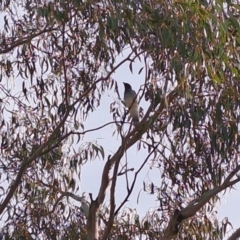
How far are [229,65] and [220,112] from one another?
1.07ft

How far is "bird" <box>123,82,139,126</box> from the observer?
5.38 meters

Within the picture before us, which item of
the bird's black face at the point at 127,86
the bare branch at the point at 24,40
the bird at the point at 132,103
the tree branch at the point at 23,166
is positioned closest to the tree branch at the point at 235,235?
the bird at the point at 132,103

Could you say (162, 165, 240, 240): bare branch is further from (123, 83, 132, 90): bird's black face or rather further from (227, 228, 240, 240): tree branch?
(123, 83, 132, 90): bird's black face

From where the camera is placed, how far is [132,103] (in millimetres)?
5473

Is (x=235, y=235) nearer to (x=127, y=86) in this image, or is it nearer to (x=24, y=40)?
(x=127, y=86)

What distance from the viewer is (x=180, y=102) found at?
4.99 metres

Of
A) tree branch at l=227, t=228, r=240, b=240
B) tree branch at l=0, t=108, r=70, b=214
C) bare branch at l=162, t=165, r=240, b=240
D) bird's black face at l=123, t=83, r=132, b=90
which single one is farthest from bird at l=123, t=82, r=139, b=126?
tree branch at l=227, t=228, r=240, b=240

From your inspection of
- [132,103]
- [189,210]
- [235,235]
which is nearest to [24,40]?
[132,103]

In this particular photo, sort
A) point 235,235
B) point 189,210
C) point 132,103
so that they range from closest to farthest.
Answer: point 235,235, point 189,210, point 132,103

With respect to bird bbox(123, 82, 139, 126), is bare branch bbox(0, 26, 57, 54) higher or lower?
higher

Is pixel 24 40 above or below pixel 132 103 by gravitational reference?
above

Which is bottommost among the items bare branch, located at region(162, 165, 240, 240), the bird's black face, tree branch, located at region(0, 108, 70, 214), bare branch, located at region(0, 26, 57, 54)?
bare branch, located at region(162, 165, 240, 240)

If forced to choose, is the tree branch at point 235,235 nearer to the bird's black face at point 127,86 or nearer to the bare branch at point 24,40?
the bird's black face at point 127,86

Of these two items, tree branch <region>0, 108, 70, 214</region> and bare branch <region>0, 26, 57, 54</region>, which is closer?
tree branch <region>0, 108, 70, 214</region>
